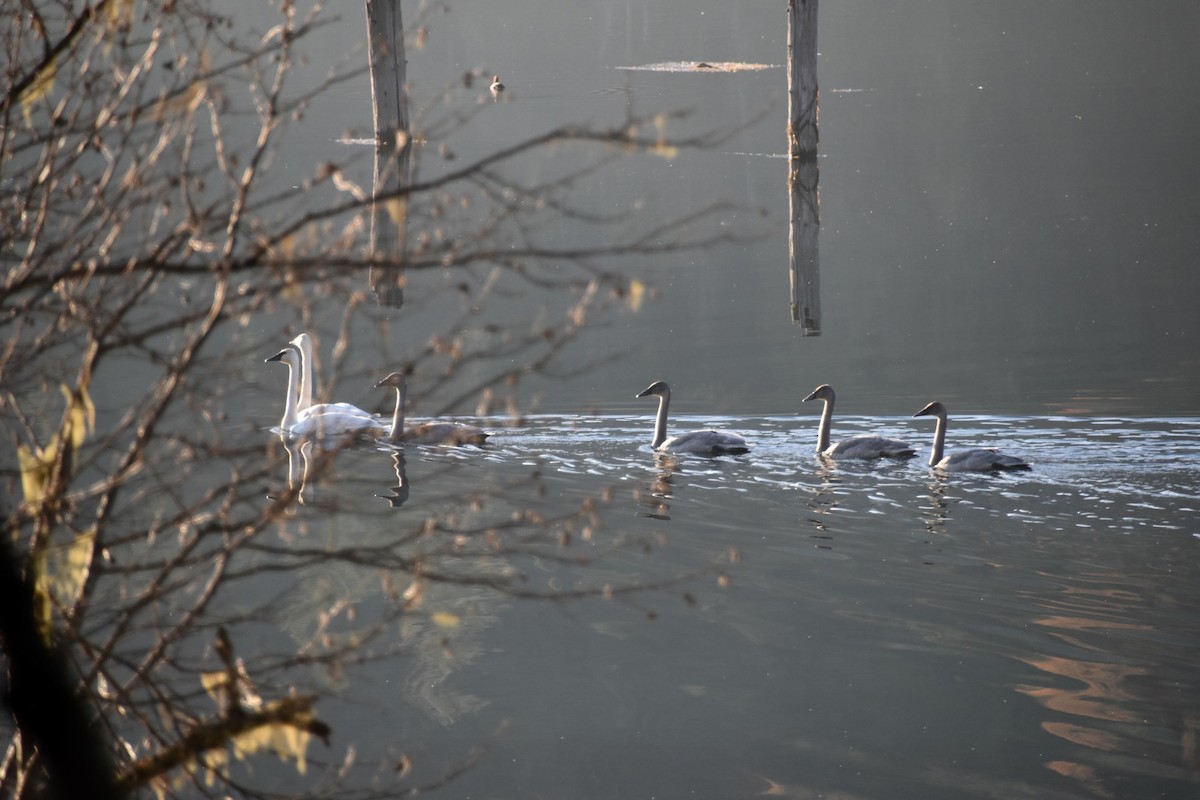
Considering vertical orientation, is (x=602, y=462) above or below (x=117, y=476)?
below

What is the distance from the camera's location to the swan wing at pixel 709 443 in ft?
39.8

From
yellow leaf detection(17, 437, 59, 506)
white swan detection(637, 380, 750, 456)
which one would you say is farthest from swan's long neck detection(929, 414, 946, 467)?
yellow leaf detection(17, 437, 59, 506)

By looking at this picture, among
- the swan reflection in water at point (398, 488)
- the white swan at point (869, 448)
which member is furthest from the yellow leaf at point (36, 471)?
the white swan at point (869, 448)

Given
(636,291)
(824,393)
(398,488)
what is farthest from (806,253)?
(636,291)

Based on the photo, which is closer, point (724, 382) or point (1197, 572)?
point (1197, 572)

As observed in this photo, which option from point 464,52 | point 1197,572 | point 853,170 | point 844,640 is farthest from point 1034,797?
point 464,52

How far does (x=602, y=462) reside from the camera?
12008 mm

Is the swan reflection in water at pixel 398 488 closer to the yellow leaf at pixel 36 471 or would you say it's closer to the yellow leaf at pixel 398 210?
the yellow leaf at pixel 36 471

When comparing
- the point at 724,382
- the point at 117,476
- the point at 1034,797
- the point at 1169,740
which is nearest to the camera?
the point at 117,476

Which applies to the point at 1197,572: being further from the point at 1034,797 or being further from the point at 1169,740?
the point at 1034,797

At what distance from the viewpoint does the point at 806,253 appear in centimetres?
1798

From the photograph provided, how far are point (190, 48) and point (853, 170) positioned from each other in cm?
3444

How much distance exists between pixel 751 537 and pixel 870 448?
9.47ft

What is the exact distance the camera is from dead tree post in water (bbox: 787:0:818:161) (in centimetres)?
1838
